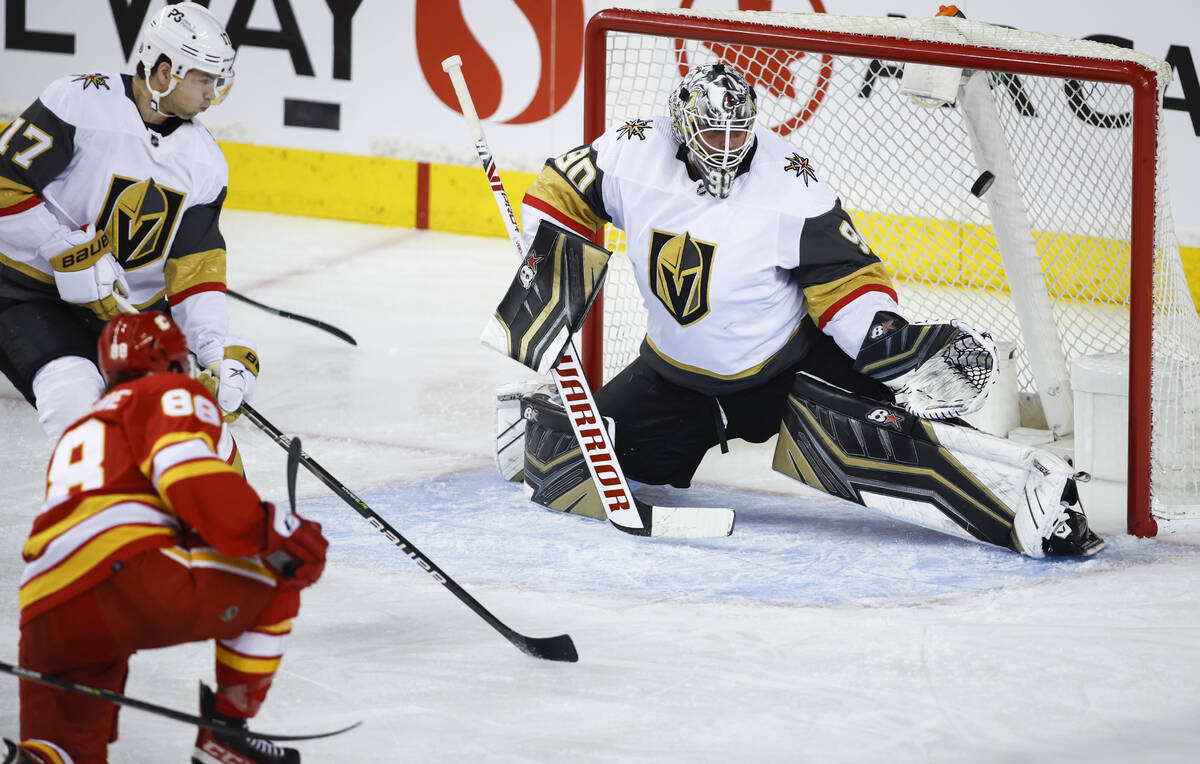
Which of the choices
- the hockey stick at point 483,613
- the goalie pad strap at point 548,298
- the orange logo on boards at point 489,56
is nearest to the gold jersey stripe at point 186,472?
the hockey stick at point 483,613

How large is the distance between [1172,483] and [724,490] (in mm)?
1030

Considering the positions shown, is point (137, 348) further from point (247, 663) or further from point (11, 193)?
point (11, 193)

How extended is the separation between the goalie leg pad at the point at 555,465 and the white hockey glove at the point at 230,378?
729mm

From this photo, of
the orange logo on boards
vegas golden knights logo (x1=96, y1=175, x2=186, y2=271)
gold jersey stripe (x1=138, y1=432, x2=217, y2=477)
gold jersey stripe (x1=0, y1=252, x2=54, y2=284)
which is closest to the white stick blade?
vegas golden knights logo (x1=96, y1=175, x2=186, y2=271)

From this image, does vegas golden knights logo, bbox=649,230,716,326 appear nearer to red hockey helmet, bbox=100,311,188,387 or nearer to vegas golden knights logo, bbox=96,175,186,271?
vegas golden knights logo, bbox=96,175,186,271

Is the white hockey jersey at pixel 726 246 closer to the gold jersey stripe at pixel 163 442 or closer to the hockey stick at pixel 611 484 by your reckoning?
the hockey stick at pixel 611 484

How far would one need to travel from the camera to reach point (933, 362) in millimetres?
3191

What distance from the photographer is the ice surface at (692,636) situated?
7.63 feet

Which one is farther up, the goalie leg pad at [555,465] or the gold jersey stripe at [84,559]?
the gold jersey stripe at [84,559]

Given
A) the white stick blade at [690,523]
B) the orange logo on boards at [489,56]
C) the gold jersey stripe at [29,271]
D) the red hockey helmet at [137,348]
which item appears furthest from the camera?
the orange logo on boards at [489,56]

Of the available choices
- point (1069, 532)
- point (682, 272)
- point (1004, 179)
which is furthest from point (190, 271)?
point (1004, 179)

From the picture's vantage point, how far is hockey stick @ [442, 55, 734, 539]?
3285 millimetres

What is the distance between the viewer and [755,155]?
326 cm

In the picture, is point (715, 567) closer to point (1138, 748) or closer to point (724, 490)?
point (724, 490)
